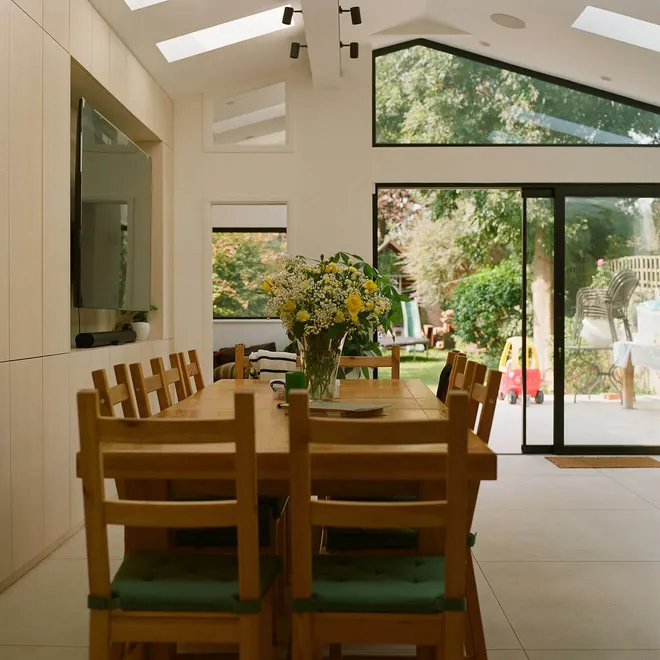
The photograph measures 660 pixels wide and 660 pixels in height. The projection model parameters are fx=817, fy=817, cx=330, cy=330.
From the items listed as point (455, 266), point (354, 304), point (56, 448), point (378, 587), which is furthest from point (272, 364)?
point (455, 266)

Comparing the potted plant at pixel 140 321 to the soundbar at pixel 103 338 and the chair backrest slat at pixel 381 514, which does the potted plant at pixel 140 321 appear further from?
the chair backrest slat at pixel 381 514

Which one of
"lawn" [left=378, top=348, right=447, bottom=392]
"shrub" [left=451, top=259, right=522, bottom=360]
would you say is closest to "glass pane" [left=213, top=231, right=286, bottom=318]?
"lawn" [left=378, top=348, right=447, bottom=392]

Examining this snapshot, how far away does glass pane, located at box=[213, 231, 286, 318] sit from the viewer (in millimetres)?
11391

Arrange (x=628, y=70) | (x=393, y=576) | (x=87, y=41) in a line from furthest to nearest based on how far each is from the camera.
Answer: (x=628, y=70) < (x=87, y=41) < (x=393, y=576)

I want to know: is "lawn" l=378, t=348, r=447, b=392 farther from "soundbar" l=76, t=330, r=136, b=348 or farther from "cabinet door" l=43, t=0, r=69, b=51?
"cabinet door" l=43, t=0, r=69, b=51

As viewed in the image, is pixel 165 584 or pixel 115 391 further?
pixel 115 391

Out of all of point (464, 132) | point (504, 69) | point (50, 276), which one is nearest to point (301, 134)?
point (464, 132)

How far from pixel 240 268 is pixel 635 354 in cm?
599

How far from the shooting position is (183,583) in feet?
6.74

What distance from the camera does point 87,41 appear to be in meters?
4.52

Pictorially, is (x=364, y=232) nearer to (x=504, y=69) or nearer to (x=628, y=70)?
(x=504, y=69)

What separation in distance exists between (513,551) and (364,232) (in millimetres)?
3428

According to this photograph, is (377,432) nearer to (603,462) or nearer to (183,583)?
(183,583)

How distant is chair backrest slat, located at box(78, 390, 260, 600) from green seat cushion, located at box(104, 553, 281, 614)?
4cm
